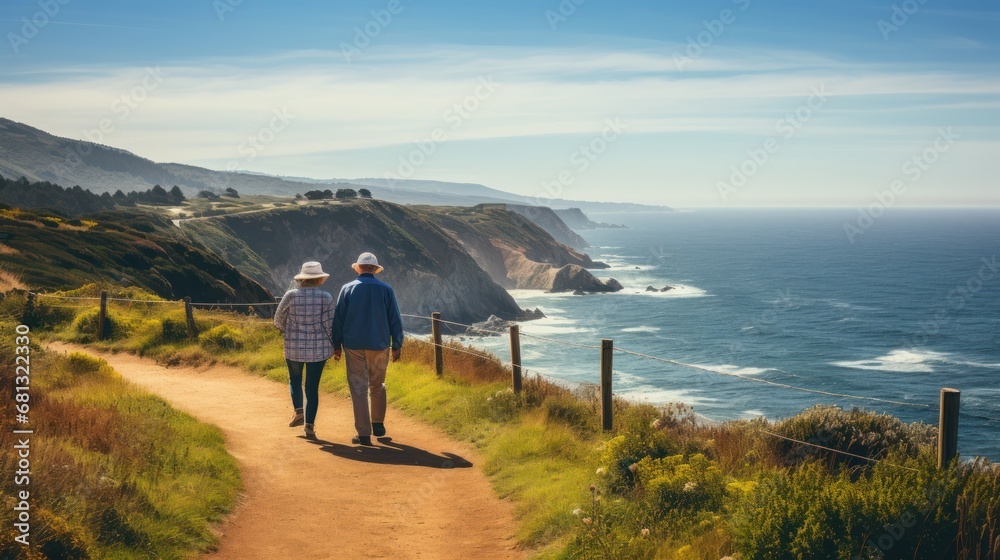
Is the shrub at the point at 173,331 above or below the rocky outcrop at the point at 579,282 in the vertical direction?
above

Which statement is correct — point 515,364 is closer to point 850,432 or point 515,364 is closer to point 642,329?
point 850,432

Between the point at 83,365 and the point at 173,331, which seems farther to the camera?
the point at 173,331

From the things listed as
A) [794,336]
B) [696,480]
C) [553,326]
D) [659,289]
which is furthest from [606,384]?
[659,289]

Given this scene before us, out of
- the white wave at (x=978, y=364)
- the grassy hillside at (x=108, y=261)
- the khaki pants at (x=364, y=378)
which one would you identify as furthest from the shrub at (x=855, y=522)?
the white wave at (x=978, y=364)

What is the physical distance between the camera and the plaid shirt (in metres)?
10.1

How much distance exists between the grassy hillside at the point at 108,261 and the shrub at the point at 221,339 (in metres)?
11.5

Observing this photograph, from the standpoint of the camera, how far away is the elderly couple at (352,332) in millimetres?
9789

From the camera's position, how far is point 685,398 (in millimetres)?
46531

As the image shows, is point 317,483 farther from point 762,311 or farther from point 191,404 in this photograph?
point 762,311

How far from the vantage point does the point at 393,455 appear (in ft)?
32.3

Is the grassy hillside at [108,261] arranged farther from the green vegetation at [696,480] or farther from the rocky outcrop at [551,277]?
the rocky outcrop at [551,277]

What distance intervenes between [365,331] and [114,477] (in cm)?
360

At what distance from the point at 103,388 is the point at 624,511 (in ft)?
26.0

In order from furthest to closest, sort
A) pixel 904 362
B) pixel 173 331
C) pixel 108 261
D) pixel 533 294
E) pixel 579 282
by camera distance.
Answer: pixel 579 282
pixel 533 294
pixel 904 362
pixel 108 261
pixel 173 331
